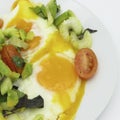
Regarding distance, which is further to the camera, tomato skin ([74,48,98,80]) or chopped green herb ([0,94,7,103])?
tomato skin ([74,48,98,80])

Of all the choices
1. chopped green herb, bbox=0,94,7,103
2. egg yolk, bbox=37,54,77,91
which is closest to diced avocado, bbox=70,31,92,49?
egg yolk, bbox=37,54,77,91

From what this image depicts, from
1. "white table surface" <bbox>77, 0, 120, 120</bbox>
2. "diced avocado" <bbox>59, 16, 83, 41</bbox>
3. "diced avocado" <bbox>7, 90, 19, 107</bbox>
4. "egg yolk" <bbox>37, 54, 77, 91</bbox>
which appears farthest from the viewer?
"white table surface" <bbox>77, 0, 120, 120</bbox>

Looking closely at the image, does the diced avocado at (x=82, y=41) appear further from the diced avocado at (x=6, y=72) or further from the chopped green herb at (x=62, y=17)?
the diced avocado at (x=6, y=72)

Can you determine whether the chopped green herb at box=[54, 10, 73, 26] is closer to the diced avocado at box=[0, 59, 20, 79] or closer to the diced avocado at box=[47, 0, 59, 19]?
the diced avocado at box=[47, 0, 59, 19]

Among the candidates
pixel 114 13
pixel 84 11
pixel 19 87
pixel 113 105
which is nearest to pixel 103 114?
pixel 113 105

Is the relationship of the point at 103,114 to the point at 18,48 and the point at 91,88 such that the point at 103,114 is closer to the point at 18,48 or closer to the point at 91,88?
the point at 91,88
